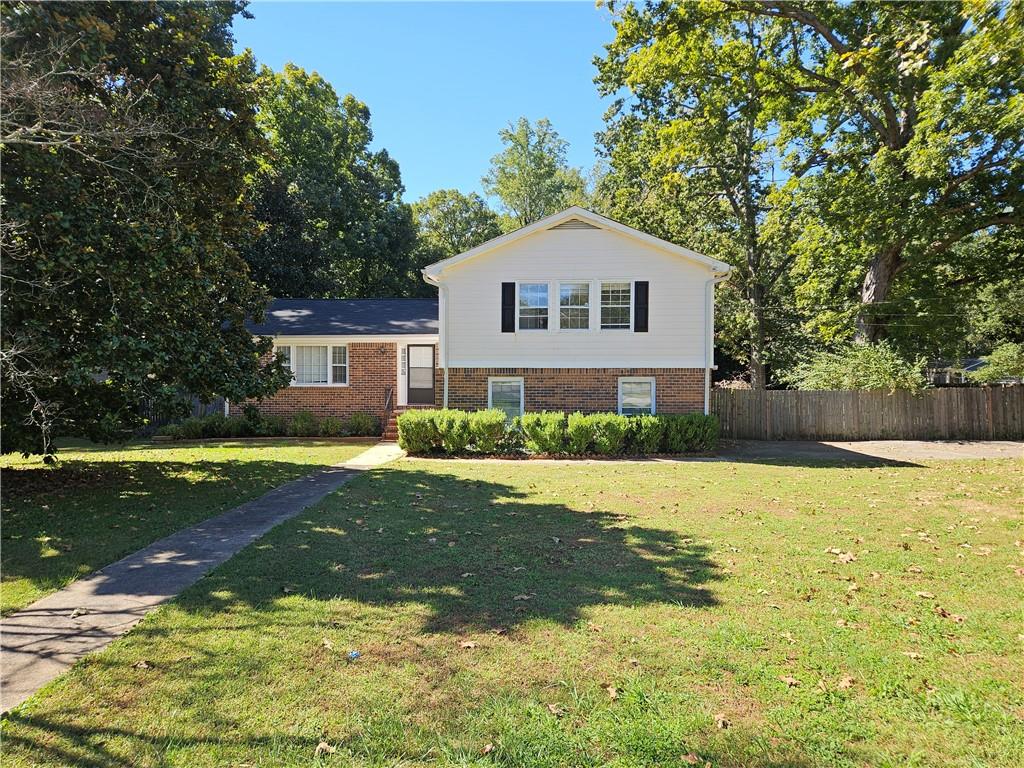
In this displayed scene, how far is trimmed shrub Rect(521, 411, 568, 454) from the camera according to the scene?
1359cm

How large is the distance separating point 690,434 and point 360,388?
10.6 m

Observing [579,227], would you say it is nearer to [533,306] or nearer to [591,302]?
[591,302]

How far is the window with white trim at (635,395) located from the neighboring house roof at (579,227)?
3.62 meters

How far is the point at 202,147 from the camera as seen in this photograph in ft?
29.0

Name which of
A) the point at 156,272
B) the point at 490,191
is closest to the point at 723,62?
the point at 156,272

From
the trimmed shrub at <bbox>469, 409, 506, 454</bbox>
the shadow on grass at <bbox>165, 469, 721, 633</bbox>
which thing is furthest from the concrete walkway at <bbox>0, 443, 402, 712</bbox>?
the trimmed shrub at <bbox>469, 409, 506, 454</bbox>

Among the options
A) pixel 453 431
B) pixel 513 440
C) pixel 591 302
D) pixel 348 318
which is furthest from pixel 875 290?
pixel 348 318

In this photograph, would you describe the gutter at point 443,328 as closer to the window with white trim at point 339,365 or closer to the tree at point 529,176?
the window with white trim at point 339,365

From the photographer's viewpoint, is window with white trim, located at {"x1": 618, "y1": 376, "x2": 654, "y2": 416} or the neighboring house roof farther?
window with white trim, located at {"x1": 618, "y1": 376, "x2": 654, "y2": 416}

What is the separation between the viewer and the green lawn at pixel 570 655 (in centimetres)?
277

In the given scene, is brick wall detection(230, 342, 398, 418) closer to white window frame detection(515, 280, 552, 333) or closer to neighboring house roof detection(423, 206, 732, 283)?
neighboring house roof detection(423, 206, 732, 283)

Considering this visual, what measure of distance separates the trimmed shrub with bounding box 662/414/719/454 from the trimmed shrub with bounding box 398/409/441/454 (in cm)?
590

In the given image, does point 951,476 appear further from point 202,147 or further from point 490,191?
point 490,191

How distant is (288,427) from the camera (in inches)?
696
